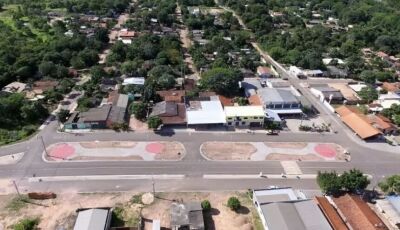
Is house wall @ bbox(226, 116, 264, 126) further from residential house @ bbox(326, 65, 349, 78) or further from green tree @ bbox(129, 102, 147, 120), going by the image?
residential house @ bbox(326, 65, 349, 78)

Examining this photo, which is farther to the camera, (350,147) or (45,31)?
(45,31)

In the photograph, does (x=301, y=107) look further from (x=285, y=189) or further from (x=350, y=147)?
(x=285, y=189)

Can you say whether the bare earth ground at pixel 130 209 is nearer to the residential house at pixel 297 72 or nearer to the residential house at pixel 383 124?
the residential house at pixel 383 124

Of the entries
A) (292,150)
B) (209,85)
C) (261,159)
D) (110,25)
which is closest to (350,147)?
(292,150)

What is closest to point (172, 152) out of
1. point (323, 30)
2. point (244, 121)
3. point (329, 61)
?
point (244, 121)

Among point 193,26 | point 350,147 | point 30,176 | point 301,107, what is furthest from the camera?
point 193,26

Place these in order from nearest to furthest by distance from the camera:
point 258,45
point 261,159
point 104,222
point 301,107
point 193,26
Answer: point 104,222 < point 261,159 < point 301,107 < point 258,45 < point 193,26
